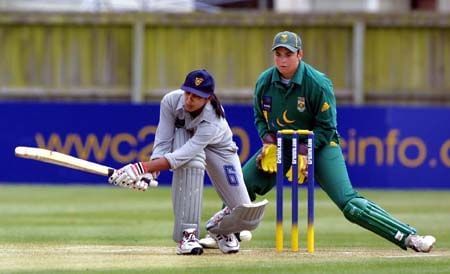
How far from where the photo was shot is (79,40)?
26.3m

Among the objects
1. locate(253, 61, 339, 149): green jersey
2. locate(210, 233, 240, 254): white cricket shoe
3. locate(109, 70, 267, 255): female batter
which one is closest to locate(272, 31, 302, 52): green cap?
locate(253, 61, 339, 149): green jersey

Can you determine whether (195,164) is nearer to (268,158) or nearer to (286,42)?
(268,158)

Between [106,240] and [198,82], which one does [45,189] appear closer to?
[106,240]

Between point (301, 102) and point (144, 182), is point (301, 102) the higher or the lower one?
the higher one

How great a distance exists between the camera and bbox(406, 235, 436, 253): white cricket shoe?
36.0ft

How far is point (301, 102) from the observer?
36.6 ft

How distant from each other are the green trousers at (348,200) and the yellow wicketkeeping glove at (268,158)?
0.13 metres

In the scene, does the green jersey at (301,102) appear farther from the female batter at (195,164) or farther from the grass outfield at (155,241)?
the grass outfield at (155,241)

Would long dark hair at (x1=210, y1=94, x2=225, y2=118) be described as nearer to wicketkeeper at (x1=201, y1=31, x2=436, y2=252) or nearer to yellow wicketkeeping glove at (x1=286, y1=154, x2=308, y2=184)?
wicketkeeper at (x1=201, y1=31, x2=436, y2=252)

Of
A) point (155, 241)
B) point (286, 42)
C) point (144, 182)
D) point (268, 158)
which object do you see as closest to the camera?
point (144, 182)

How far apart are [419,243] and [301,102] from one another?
1.56 meters

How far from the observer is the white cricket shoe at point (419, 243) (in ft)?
36.0

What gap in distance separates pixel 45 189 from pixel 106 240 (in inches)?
368

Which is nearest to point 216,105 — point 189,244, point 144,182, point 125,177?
point 144,182
